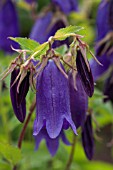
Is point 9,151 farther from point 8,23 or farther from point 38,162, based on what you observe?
point 8,23

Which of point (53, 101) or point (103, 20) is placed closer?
point (53, 101)

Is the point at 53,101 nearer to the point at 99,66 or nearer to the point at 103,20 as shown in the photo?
the point at 99,66

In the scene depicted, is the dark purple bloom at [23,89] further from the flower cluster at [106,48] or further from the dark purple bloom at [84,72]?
the flower cluster at [106,48]

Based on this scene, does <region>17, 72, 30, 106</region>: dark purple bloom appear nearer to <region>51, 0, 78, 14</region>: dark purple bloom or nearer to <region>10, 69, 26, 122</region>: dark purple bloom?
<region>10, 69, 26, 122</region>: dark purple bloom

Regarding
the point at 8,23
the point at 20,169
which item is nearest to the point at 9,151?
the point at 20,169

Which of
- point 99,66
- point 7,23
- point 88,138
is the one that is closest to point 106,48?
point 99,66

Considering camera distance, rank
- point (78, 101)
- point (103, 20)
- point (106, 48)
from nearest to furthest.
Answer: point (78, 101), point (106, 48), point (103, 20)
